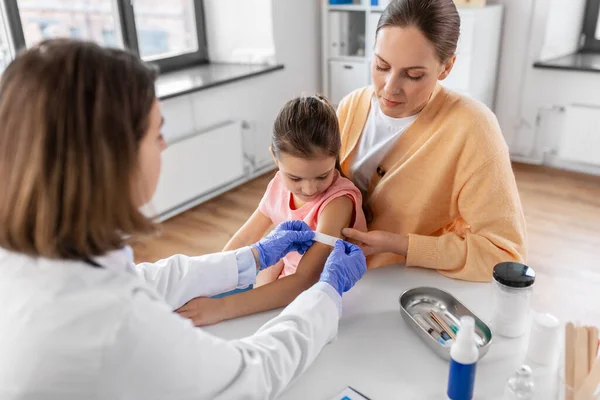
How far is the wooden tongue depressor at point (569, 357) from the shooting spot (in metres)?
0.82

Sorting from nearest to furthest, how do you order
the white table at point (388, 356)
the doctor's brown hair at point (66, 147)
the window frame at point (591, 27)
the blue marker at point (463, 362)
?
the doctor's brown hair at point (66, 147) < the blue marker at point (463, 362) < the white table at point (388, 356) < the window frame at point (591, 27)

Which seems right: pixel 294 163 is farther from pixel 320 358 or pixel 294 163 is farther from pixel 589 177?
pixel 589 177

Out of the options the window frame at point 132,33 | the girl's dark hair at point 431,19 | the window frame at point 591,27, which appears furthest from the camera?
the window frame at point 591,27

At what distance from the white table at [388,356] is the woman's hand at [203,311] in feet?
0.06

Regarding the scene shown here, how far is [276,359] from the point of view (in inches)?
31.9

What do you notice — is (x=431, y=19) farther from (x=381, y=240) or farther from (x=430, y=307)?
(x=430, y=307)

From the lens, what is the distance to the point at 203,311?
3.39ft

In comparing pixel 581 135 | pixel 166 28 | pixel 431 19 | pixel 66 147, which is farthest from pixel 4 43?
pixel 581 135

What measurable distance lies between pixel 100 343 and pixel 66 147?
0.23 m

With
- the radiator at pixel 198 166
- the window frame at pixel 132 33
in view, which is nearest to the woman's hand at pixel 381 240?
the window frame at pixel 132 33

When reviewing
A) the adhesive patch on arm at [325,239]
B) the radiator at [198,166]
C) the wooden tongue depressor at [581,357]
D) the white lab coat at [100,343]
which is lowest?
the radiator at [198,166]

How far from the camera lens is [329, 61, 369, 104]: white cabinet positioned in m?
3.83

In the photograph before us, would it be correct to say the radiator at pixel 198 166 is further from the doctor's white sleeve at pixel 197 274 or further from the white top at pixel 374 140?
the doctor's white sleeve at pixel 197 274

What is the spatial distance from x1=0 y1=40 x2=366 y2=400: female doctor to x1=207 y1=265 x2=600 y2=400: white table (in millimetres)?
264
